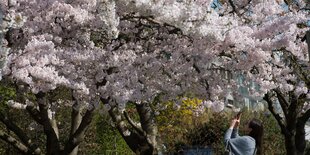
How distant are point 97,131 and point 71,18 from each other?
1236 cm

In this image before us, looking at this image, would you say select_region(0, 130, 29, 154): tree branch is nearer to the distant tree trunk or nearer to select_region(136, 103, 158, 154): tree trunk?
the distant tree trunk

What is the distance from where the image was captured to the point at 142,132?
12.5 metres

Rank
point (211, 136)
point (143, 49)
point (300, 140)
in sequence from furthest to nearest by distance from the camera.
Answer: point (211, 136), point (300, 140), point (143, 49)

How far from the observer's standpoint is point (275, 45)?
8.67 metres

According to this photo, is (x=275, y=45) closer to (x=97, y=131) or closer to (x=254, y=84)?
(x=254, y=84)

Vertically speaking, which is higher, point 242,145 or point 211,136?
point 242,145

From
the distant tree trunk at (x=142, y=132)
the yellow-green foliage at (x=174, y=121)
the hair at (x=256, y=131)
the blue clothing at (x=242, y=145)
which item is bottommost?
the yellow-green foliage at (x=174, y=121)

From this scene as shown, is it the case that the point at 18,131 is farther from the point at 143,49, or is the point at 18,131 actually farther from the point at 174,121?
the point at 174,121

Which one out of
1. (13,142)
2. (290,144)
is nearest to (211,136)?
(290,144)

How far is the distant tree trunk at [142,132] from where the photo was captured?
12.2 metres

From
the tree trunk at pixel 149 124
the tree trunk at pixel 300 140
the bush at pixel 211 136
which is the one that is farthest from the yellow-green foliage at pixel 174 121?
the tree trunk at pixel 149 124

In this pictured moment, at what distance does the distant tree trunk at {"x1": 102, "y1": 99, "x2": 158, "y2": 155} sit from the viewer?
12.2 m

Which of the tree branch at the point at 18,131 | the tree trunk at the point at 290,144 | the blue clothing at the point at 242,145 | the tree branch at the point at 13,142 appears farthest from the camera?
the tree trunk at the point at 290,144

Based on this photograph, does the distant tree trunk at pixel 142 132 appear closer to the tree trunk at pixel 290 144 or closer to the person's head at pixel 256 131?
the tree trunk at pixel 290 144
